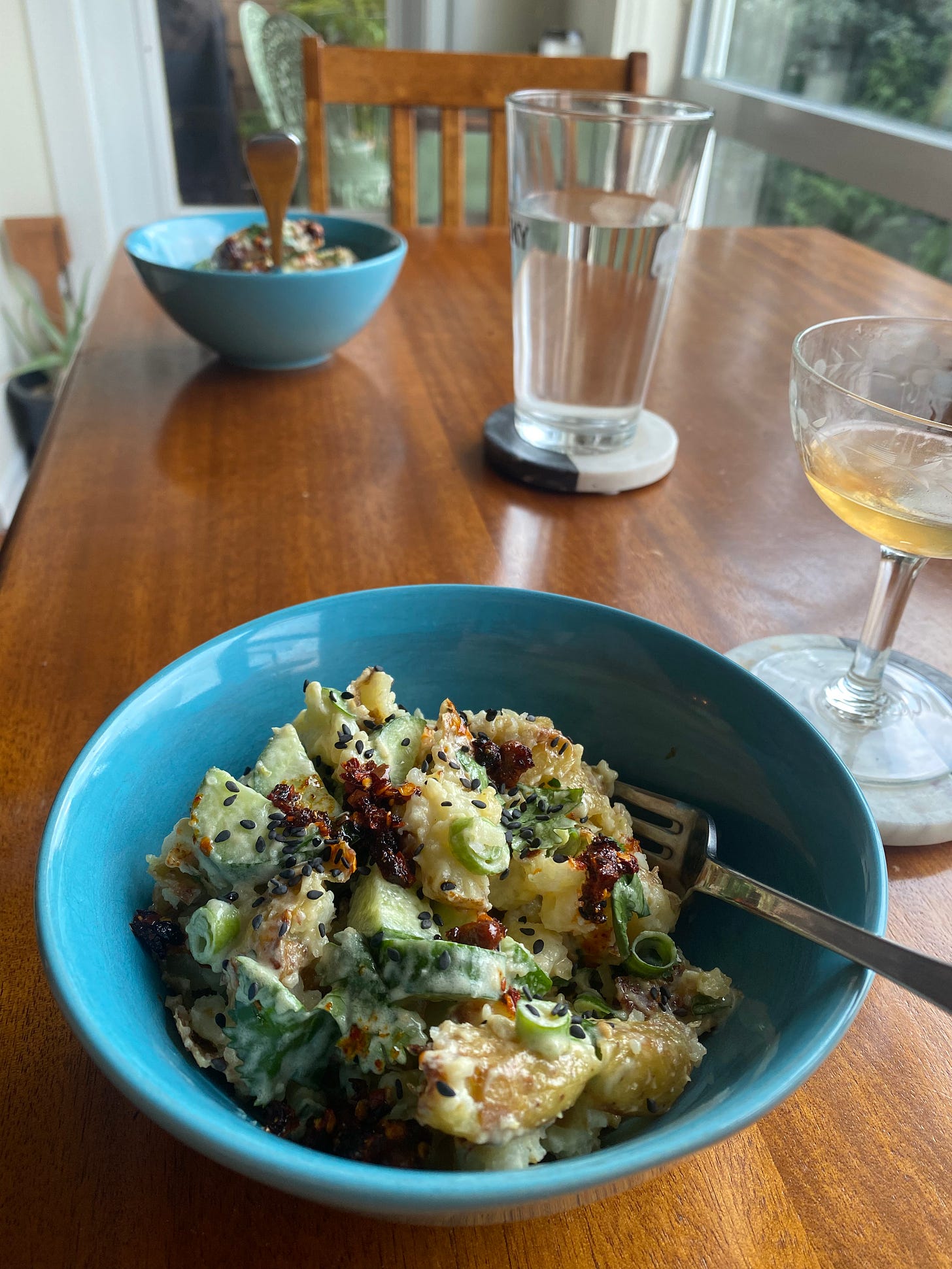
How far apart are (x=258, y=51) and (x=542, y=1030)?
4064 mm

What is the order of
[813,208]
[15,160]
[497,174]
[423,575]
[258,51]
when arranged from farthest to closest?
[258,51]
[15,160]
[813,208]
[497,174]
[423,575]

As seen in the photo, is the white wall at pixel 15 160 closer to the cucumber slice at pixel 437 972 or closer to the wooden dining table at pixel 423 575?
the wooden dining table at pixel 423 575

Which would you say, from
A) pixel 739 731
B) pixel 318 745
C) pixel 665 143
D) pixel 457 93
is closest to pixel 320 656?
pixel 318 745

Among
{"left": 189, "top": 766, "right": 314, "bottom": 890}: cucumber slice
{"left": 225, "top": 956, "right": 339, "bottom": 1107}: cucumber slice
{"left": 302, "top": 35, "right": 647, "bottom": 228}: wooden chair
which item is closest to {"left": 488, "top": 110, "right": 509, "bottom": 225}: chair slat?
{"left": 302, "top": 35, "right": 647, "bottom": 228}: wooden chair

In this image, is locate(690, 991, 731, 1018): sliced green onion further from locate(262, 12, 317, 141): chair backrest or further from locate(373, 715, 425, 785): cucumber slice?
locate(262, 12, 317, 141): chair backrest

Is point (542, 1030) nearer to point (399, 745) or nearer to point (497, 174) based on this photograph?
point (399, 745)

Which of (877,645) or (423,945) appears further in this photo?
(877,645)

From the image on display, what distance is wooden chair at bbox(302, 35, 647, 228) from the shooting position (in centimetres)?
226

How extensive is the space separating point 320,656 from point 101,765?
215mm

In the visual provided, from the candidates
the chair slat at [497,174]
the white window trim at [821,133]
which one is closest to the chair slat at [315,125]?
the chair slat at [497,174]

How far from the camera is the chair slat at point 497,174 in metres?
2.47

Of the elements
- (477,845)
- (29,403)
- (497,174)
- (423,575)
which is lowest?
(29,403)

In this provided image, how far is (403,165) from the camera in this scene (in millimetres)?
2400

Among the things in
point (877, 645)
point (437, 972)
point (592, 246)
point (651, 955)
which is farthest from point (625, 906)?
point (592, 246)
